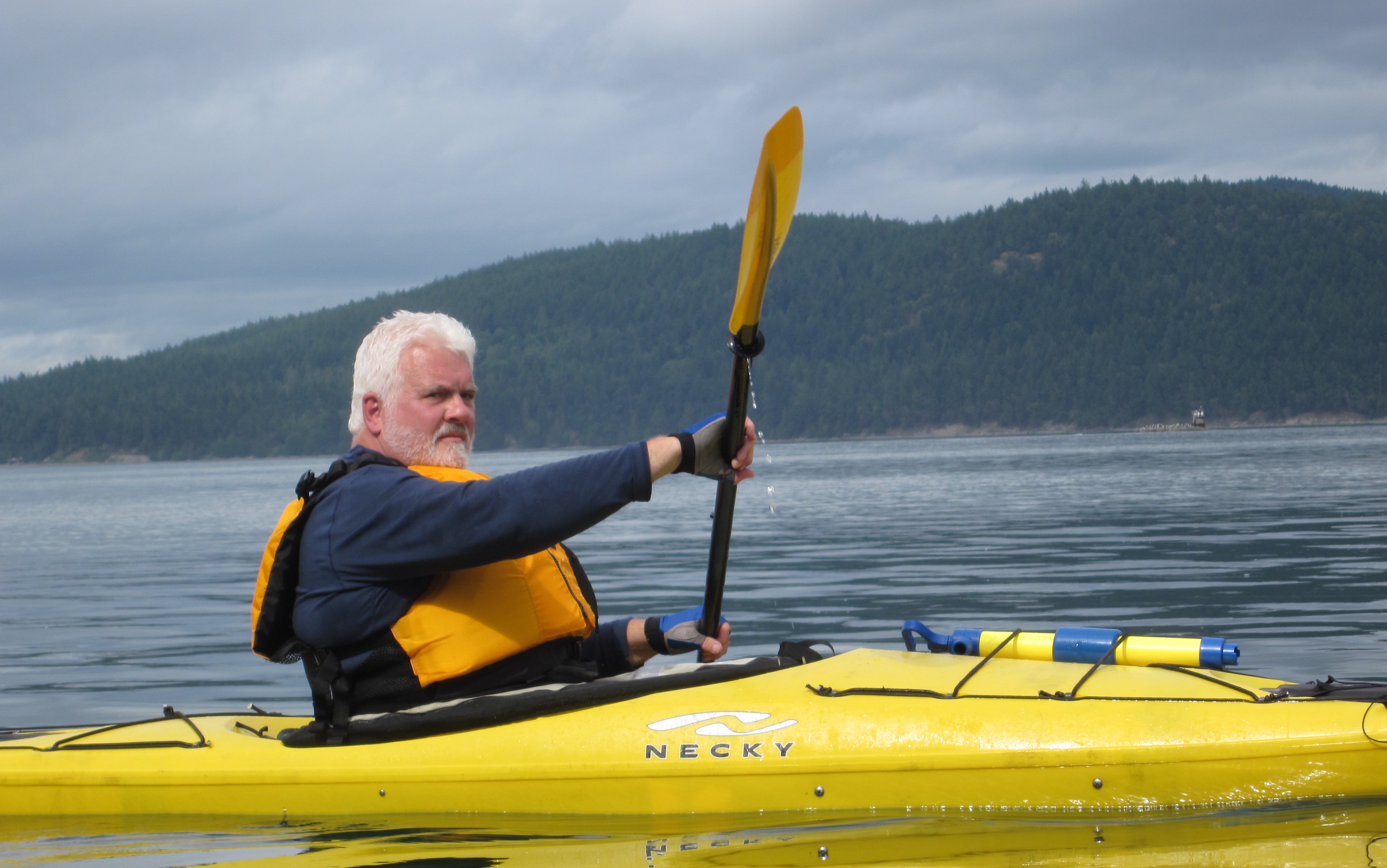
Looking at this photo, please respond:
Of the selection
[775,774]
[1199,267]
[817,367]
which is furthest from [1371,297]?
[775,774]

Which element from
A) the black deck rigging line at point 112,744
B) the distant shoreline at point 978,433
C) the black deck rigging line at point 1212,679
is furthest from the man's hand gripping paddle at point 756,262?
the distant shoreline at point 978,433

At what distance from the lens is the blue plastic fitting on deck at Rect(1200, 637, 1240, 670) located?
378 cm

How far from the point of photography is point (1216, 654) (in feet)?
12.5

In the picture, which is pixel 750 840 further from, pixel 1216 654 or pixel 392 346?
pixel 392 346

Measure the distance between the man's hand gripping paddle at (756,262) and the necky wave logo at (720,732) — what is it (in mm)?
525

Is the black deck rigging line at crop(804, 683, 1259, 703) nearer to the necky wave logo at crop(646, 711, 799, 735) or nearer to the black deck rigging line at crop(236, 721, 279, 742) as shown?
the necky wave logo at crop(646, 711, 799, 735)

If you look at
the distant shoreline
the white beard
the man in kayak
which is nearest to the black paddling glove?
the man in kayak

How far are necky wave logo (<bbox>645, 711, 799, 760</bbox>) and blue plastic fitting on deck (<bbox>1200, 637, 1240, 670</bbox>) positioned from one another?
1228mm

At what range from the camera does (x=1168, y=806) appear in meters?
3.38

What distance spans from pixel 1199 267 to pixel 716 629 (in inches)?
6421

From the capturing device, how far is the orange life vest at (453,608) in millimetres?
3490

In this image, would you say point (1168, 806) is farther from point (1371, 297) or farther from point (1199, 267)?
point (1199, 267)

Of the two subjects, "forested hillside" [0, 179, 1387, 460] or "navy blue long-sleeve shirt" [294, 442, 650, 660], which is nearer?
"navy blue long-sleeve shirt" [294, 442, 650, 660]

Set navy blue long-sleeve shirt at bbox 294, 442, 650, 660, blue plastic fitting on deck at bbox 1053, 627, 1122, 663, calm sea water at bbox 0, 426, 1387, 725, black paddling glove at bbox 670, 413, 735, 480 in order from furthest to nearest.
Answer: calm sea water at bbox 0, 426, 1387, 725 → blue plastic fitting on deck at bbox 1053, 627, 1122, 663 → black paddling glove at bbox 670, 413, 735, 480 → navy blue long-sleeve shirt at bbox 294, 442, 650, 660
